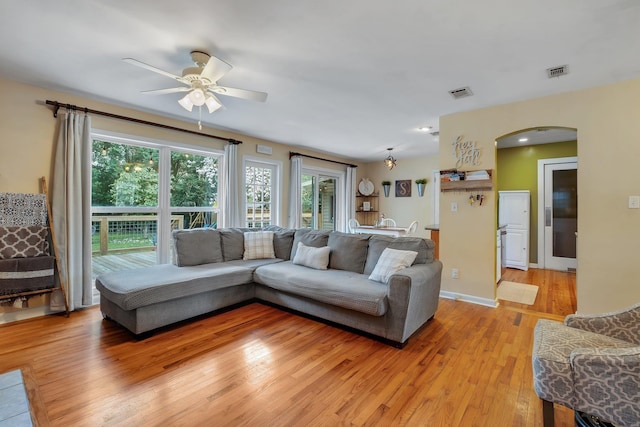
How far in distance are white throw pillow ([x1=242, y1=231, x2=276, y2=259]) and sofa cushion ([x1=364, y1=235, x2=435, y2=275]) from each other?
4.93 feet

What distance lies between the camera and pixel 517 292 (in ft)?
13.9

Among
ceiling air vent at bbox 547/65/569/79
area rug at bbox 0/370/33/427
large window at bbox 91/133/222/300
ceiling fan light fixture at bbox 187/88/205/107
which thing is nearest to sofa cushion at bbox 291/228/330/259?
large window at bbox 91/133/222/300

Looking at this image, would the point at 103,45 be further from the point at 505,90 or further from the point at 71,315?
the point at 505,90

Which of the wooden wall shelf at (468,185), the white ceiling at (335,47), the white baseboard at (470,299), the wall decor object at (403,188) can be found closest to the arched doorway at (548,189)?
the wall decor object at (403,188)

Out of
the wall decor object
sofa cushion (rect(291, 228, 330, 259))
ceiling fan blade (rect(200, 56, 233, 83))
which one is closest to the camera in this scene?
ceiling fan blade (rect(200, 56, 233, 83))

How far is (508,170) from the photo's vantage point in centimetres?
605

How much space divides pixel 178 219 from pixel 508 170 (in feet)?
20.7

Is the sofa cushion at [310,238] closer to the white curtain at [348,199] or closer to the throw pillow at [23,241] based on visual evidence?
the throw pillow at [23,241]

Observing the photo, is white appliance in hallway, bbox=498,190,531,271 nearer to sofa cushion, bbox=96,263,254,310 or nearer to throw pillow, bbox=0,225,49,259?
sofa cushion, bbox=96,263,254,310

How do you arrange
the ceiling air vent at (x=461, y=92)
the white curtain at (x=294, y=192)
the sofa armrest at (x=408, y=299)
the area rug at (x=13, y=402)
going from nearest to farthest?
the area rug at (x=13, y=402)
the sofa armrest at (x=408, y=299)
the ceiling air vent at (x=461, y=92)
the white curtain at (x=294, y=192)

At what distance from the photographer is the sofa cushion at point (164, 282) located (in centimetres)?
262

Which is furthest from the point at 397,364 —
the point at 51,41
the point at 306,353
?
the point at 51,41

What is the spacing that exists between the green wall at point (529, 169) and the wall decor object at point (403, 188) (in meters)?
1.98

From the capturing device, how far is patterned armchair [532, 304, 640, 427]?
1.26 m
